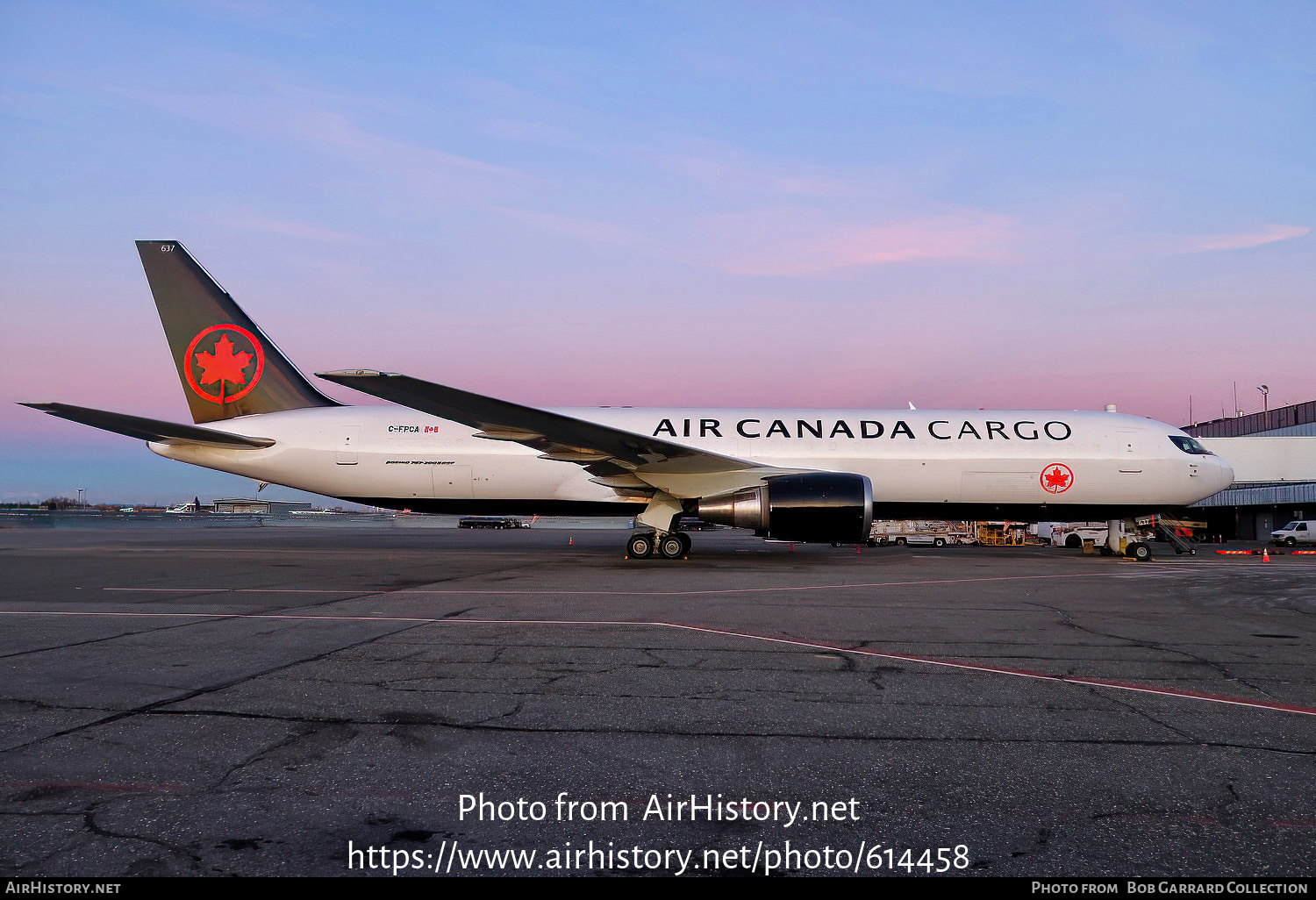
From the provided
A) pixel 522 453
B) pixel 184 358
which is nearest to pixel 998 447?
pixel 522 453

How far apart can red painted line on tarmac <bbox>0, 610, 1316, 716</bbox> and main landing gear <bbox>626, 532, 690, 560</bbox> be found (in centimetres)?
928

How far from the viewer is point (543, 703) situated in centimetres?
477

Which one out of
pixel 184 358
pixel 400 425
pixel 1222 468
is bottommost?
pixel 1222 468

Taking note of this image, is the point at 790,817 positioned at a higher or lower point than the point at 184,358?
lower

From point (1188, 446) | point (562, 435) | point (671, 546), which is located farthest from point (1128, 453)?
point (562, 435)

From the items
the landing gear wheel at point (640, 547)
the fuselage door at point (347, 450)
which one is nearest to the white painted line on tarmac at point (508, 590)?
the landing gear wheel at point (640, 547)

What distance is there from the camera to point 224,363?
19266 millimetres

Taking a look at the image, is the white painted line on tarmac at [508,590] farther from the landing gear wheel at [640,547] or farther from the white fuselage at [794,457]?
the white fuselage at [794,457]

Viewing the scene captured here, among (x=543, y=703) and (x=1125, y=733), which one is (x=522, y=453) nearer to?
(x=543, y=703)

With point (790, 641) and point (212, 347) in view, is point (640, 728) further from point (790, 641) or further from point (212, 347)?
point (212, 347)

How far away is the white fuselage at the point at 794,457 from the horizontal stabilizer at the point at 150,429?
27cm

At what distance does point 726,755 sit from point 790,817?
75cm

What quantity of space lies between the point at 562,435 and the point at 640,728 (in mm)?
11281

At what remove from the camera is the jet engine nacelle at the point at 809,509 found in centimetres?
1509
